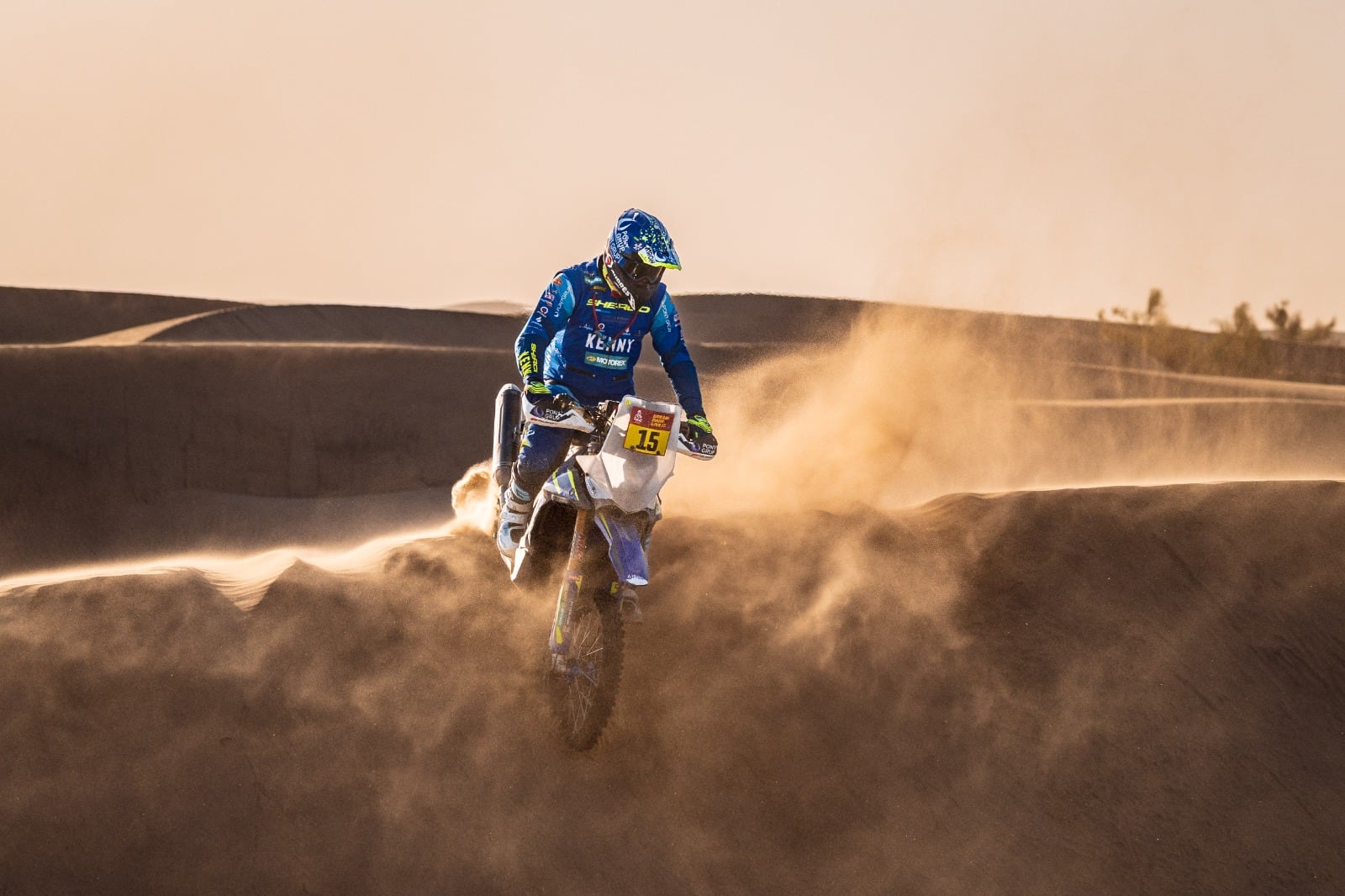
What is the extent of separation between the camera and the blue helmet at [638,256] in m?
6.52

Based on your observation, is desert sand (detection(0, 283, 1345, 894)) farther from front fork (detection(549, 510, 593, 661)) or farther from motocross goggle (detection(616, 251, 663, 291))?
motocross goggle (detection(616, 251, 663, 291))

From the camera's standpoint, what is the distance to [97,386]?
69.5 feet

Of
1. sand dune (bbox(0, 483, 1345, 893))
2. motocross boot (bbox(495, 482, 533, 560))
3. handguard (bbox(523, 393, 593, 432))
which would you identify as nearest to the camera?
sand dune (bbox(0, 483, 1345, 893))

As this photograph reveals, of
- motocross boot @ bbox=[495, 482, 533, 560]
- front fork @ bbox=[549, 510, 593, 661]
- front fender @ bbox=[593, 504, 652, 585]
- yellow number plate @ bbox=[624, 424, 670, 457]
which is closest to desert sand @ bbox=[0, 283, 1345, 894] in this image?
motocross boot @ bbox=[495, 482, 533, 560]

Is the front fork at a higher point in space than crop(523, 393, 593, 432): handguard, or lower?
lower

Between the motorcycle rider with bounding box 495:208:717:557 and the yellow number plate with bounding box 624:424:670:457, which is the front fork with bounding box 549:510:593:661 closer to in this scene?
the yellow number plate with bounding box 624:424:670:457

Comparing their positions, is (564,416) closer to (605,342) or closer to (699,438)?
(699,438)

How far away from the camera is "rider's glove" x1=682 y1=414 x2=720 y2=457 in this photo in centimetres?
625

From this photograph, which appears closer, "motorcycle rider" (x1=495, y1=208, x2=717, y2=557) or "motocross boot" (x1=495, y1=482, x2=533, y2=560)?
"motorcycle rider" (x1=495, y1=208, x2=717, y2=557)

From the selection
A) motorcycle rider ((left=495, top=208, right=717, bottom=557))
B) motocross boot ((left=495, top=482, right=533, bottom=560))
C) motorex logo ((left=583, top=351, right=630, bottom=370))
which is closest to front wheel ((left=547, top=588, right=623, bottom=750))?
motorcycle rider ((left=495, top=208, right=717, bottom=557))

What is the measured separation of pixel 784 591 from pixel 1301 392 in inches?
1178

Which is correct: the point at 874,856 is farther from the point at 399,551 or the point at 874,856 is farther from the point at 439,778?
the point at 399,551

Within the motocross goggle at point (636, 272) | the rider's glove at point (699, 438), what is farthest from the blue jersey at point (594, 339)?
the rider's glove at point (699, 438)

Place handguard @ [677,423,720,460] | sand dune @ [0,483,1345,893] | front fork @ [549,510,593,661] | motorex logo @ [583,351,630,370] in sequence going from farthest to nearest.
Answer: motorex logo @ [583,351,630,370] → handguard @ [677,423,720,460] → front fork @ [549,510,593,661] → sand dune @ [0,483,1345,893]
